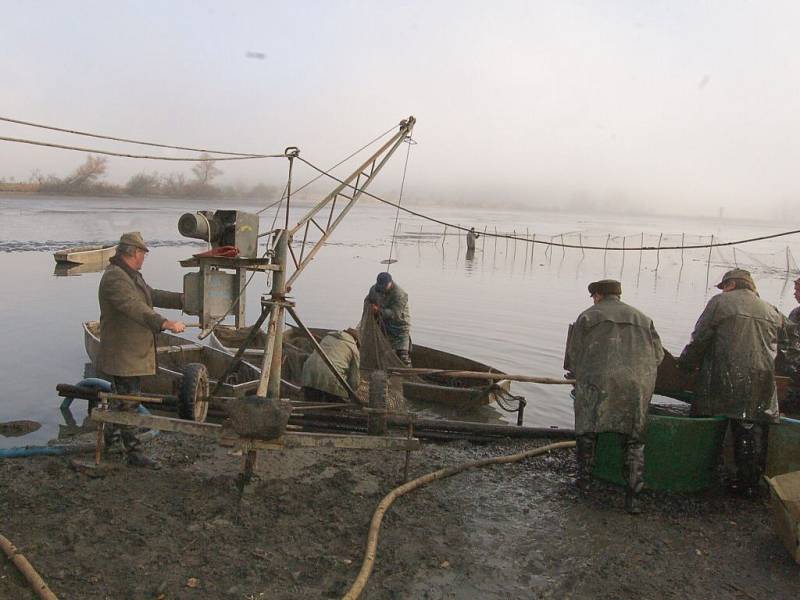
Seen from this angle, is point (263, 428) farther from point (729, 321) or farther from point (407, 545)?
point (729, 321)

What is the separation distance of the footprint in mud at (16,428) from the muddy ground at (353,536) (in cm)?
254

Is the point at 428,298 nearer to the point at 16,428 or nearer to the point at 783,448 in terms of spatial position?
the point at 16,428

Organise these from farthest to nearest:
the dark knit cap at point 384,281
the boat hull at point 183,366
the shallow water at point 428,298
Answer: the shallow water at point 428,298, the dark knit cap at point 384,281, the boat hull at point 183,366

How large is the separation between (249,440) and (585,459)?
2922mm

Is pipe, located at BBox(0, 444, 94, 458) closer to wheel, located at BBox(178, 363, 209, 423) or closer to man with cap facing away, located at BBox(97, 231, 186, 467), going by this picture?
man with cap facing away, located at BBox(97, 231, 186, 467)

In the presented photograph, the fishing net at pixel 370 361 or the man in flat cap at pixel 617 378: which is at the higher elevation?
the man in flat cap at pixel 617 378

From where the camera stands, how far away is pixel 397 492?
5109mm

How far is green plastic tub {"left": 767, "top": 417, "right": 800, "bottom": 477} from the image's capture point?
5.29m

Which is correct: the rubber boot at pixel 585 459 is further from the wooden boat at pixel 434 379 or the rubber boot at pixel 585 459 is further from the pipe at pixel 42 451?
the pipe at pixel 42 451

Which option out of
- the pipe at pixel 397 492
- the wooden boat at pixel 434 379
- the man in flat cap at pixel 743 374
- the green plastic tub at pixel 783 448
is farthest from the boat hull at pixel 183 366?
the green plastic tub at pixel 783 448

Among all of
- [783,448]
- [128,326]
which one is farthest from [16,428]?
[783,448]

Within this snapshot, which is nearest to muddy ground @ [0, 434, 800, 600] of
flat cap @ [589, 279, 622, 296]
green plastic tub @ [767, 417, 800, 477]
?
green plastic tub @ [767, 417, 800, 477]

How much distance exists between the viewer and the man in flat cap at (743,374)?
541 centimetres

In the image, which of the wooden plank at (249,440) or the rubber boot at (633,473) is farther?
the rubber boot at (633,473)
